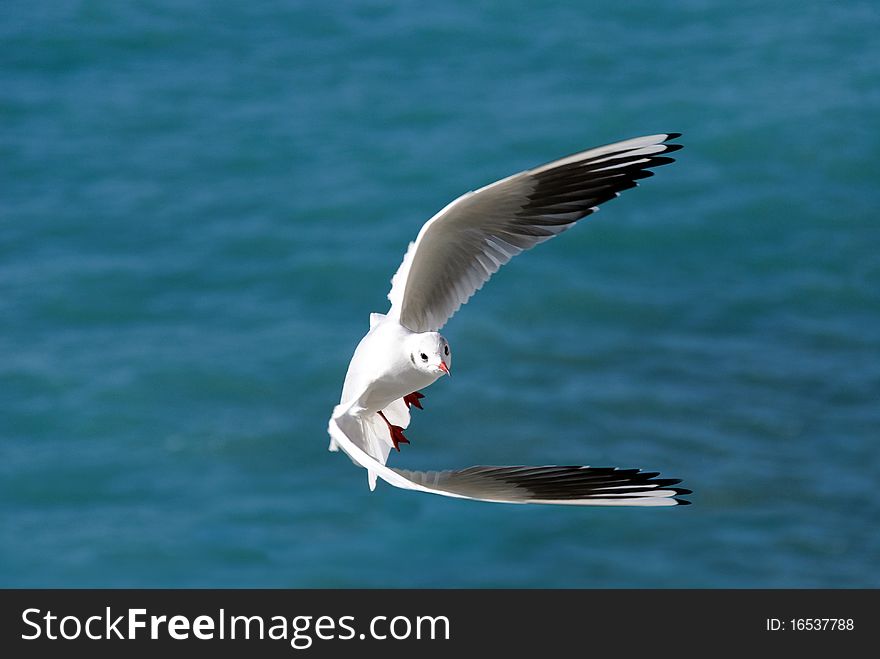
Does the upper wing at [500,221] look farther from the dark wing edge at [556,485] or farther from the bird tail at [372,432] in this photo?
the dark wing edge at [556,485]

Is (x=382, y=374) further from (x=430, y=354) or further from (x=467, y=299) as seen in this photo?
(x=467, y=299)

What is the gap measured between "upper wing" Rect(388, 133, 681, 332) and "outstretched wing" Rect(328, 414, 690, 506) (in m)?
0.76

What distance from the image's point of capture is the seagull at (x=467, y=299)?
4137 millimetres

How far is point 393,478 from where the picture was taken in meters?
3.78

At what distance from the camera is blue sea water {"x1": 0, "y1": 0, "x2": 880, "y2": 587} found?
938 centimetres

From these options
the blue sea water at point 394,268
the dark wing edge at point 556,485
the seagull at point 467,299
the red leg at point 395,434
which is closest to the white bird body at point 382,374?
the seagull at point 467,299

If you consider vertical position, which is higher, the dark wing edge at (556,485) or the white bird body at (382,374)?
the white bird body at (382,374)

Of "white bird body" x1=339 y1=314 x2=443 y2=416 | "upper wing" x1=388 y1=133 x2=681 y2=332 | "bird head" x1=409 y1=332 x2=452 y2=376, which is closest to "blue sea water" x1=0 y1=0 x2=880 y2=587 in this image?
"upper wing" x1=388 y1=133 x2=681 y2=332

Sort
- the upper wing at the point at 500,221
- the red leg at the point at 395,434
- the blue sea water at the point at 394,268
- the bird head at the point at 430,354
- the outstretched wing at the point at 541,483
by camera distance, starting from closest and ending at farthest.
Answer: the outstretched wing at the point at 541,483, the bird head at the point at 430,354, the red leg at the point at 395,434, the upper wing at the point at 500,221, the blue sea water at the point at 394,268

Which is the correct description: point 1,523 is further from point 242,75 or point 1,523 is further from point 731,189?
point 731,189

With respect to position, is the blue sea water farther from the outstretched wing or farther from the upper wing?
the outstretched wing

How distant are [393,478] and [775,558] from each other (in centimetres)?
574

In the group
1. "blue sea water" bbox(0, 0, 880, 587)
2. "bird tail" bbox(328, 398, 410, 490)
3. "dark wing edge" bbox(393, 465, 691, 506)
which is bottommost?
"dark wing edge" bbox(393, 465, 691, 506)

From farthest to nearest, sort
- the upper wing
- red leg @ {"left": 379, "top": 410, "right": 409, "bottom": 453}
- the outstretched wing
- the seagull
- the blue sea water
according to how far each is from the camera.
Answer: the blue sea water < the upper wing < red leg @ {"left": 379, "top": 410, "right": 409, "bottom": 453} < the seagull < the outstretched wing
